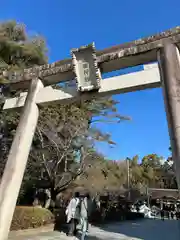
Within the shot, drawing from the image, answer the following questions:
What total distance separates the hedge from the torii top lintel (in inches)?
205

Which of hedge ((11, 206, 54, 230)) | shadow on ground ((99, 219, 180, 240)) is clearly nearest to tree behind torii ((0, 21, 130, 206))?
hedge ((11, 206, 54, 230))

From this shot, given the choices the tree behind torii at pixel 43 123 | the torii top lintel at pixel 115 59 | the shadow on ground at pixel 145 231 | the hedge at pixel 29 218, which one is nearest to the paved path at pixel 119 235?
the shadow on ground at pixel 145 231

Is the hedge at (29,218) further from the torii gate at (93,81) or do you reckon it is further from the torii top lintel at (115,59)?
the torii top lintel at (115,59)

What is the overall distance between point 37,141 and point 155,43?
10370 mm

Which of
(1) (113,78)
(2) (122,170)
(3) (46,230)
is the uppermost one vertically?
(2) (122,170)

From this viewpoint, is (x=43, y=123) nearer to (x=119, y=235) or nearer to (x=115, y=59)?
(x=119, y=235)

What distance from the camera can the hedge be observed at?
8.52 m

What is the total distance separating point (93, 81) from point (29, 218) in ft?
21.8

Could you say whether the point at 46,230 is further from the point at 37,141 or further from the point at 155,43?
the point at 155,43

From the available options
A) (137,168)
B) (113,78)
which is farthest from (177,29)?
(137,168)

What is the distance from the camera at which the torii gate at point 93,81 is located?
14.1 feet

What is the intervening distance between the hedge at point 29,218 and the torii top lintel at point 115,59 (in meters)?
5.21

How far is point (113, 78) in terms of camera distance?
5.17m

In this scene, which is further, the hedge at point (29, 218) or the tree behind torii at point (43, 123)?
the tree behind torii at point (43, 123)
